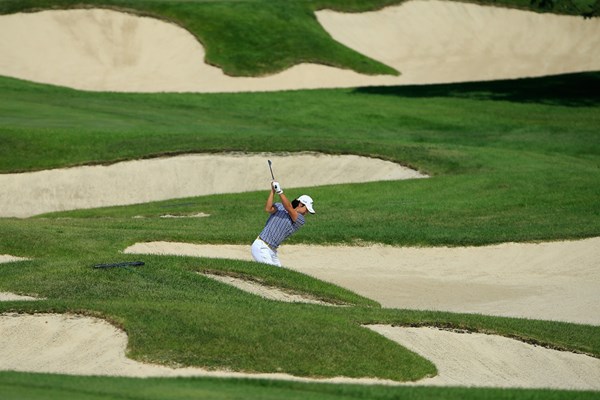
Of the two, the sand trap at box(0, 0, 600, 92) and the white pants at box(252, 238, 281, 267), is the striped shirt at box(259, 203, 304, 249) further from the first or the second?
the sand trap at box(0, 0, 600, 92)

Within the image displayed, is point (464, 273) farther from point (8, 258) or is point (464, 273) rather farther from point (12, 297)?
point (12, 297)

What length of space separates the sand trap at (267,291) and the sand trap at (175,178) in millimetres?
13451

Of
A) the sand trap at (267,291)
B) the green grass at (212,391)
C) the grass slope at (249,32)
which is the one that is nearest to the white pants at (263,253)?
the sand trap at (267,291)

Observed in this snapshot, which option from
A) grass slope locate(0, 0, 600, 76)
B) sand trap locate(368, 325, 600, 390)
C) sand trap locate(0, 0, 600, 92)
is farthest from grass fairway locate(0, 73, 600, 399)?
grass slope locate(0, 0, 600, 76)

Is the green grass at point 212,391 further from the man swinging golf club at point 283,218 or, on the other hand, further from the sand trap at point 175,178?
the sand trap at point 175,178

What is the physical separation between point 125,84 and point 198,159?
2051 centimetres

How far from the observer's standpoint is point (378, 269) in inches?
1072

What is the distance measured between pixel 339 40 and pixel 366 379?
48832 mm

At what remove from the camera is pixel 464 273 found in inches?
1069

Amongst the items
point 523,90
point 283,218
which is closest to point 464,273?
point 283,218

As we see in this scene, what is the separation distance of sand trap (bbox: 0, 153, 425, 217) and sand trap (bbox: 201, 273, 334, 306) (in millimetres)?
13451

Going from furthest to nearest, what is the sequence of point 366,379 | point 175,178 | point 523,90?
point 523,90
point 175,178
point 366,379

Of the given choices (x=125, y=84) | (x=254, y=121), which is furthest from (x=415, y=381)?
(x=125, y=84)

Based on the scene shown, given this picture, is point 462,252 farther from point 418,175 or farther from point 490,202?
point 418,175
